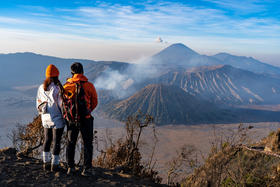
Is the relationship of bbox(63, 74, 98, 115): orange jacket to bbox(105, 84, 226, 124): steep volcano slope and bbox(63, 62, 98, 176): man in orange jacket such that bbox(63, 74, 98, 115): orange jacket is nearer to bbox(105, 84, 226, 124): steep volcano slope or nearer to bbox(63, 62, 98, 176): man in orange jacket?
bbox(63, 62, 98, 176): man in orange jacket

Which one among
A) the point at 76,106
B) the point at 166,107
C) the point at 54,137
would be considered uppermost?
the point at 76,106

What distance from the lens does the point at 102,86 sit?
98.5m

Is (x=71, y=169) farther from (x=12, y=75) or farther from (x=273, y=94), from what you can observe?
(x=12, y=75)

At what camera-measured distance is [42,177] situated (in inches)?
127

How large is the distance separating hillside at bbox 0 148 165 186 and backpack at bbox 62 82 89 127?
0.77m

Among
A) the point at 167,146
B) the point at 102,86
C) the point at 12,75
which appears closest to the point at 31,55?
the point at 12,75

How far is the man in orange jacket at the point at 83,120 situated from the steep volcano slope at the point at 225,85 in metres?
93.0

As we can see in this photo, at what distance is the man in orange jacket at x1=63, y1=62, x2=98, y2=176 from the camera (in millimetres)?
3283

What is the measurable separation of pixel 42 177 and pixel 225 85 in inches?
4467

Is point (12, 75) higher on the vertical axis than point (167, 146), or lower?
higher

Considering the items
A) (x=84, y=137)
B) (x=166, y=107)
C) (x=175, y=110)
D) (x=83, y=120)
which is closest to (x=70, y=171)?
(x=84, y=137)

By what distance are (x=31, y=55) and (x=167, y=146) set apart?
146843 millimetres

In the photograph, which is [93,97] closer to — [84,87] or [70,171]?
[84,87]

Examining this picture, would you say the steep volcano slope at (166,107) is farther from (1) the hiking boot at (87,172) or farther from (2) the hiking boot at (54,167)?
(2) the hiking boot at (54,167)
